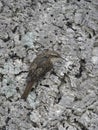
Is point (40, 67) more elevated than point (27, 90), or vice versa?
point (40, 67)

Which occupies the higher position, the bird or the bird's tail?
the bird

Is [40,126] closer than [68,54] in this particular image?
Yes

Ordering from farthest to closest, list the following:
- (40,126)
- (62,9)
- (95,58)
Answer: (62,9)
(95,58)
(40,126)

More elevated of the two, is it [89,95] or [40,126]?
[89,95]

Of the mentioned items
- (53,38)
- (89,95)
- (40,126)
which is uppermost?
(53,38)

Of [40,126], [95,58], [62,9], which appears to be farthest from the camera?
[62,9]

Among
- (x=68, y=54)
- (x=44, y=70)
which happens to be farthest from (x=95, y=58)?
(x=44, y=70)

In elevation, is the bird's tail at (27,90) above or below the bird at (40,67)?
below

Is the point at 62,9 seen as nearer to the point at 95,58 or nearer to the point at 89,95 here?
the point at 95,58
